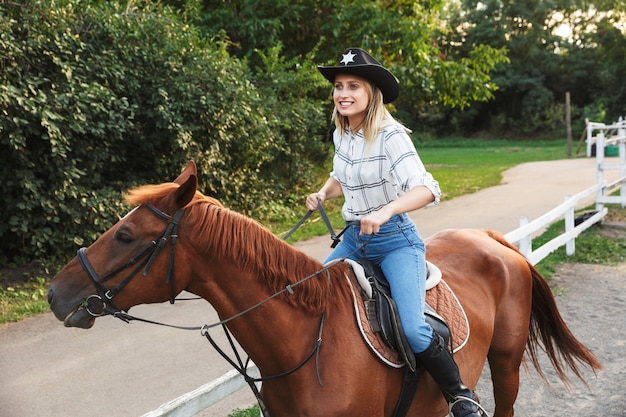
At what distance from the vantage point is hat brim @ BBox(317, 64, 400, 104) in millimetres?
Result: 2749

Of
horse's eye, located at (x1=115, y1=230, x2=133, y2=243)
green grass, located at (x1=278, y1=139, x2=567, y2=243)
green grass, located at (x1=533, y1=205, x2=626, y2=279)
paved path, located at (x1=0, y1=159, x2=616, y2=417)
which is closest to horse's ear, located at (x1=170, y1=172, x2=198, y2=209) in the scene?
horse's eye, located at (x1=115, y1=230, x2=133, y2=243)

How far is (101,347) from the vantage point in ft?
18.9

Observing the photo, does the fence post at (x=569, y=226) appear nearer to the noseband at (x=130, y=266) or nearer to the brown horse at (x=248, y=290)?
the brown horse at (x=248, y=290)

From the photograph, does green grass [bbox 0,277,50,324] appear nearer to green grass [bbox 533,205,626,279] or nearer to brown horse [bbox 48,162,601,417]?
brown horse [bbox 48,162,601,417]

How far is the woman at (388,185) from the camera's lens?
2682 millimetres

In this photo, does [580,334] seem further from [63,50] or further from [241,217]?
[63,50]

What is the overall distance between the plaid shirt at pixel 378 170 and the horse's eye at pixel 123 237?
3.77ft

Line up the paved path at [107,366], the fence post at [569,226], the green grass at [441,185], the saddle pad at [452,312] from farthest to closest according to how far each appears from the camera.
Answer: the fence post at [569,226], the green grass at [441,185], the paved path at [107,366], the saddle pad at [452,312]

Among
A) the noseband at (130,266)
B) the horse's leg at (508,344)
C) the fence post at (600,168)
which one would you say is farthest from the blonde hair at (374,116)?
the fence post at (600,168)

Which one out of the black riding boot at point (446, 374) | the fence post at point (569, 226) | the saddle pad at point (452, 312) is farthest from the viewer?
the fence post at point (569, 226)

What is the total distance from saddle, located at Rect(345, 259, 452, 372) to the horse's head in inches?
36.1

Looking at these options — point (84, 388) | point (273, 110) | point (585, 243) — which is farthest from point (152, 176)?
point (585, 243)

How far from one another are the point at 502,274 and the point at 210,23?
38.2 ft

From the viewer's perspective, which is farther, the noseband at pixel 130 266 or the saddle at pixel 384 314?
the saddle at pixel 384 314
